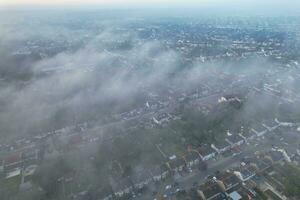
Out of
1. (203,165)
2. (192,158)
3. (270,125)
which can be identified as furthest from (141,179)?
(270,125)

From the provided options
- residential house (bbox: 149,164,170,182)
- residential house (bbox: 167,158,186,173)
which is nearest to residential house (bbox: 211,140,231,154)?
residential house (bbox: 167,158,186,173)

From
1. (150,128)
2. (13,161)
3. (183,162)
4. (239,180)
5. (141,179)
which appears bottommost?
(13,161)

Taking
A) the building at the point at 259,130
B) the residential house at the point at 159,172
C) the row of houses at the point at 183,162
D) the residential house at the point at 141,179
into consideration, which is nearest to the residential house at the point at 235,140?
the row of houses at the point at 183,162

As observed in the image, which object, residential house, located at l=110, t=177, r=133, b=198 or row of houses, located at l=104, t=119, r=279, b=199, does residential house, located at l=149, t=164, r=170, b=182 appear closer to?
row of houses, located at l=104, t=119, r=279, b=199

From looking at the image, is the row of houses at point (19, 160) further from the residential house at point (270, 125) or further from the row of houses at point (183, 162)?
the residential house at point (270, 125)

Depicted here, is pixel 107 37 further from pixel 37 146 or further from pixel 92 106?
pixel 37 146

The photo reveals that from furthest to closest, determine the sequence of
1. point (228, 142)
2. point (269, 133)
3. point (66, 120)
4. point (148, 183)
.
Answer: point (66, 120) < point (269, 133) < point (228, 142) < point (148, 183)

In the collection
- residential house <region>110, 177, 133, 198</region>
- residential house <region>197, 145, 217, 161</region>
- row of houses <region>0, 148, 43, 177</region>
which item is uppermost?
residential house <region>197, 145, 217, 161</region>

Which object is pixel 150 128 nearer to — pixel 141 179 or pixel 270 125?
pixel 141 179

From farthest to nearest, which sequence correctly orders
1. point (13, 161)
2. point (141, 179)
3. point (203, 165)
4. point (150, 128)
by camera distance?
Result: 1. point (150, 128)
2. point (13, 161)
3. point (203, 165)
4. point (141, 179)

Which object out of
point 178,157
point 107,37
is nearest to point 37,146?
point 178,157

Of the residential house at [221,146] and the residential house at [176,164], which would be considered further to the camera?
the residential house at [221,146]
